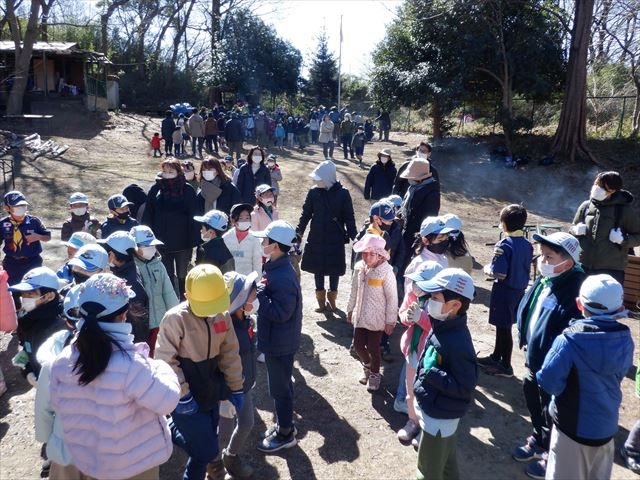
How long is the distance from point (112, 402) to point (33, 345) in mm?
1521

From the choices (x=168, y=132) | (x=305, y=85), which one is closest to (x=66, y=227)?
(x=168, y=132)

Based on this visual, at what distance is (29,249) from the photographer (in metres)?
5.57

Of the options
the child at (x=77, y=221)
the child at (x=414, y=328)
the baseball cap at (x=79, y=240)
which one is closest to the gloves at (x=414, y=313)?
the child at (x=414, y=328)

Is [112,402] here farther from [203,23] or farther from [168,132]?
[203,23]

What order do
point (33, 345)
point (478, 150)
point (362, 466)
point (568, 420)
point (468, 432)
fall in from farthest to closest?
point (478, 150) < point (468, 432) < point (362, 466) < point (33, 345) < point (568, 420)

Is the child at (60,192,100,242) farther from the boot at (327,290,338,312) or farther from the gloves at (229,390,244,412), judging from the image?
the gloves at (229,390,244,412)

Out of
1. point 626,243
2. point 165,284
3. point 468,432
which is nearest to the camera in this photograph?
point 468,432

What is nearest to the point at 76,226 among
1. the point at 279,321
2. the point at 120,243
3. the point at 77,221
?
the point at 77,221

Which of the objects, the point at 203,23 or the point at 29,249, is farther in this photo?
the point at 203,23

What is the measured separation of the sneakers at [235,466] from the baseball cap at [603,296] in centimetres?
248

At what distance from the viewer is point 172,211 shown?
5.92 meters

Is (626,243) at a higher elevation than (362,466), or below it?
higher

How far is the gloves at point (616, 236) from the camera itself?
5.38 m

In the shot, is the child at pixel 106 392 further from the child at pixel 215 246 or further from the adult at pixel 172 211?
the adult at pixel 172 211
